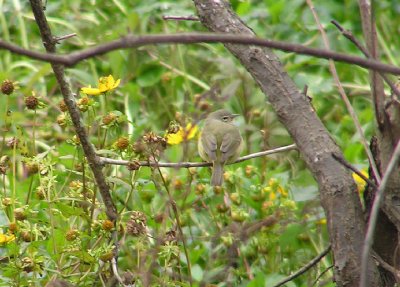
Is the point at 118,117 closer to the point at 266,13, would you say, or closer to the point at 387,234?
the point at 387,234

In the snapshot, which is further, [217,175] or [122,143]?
[217,175]

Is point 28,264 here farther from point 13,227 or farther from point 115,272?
point 115,272

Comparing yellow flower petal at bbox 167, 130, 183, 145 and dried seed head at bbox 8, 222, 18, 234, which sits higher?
yellow flower petal at bbox 167, 130, 183, 145

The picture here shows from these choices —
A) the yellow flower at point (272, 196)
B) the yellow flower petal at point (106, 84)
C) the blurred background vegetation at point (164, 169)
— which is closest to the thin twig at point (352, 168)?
the blurred background vegetation at point (164, 169)

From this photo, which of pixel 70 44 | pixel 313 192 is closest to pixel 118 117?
pixel 313 192

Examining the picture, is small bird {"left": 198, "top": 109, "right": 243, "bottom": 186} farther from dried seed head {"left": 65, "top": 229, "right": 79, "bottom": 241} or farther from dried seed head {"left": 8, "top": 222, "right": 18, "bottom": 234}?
dried seed head {"left": 8, "top": 222, "right": 18, "bottom": 234}

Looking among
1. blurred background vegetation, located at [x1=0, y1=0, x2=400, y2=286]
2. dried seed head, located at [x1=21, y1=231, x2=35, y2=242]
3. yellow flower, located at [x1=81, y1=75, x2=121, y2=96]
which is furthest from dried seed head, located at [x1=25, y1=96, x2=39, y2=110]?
dried seed head, located at [x1=21, y1=231, x2=35, y2=242]

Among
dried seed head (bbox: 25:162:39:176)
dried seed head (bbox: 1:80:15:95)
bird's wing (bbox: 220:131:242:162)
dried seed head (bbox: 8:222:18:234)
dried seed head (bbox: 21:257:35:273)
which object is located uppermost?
bird's wing (bbox: 220:131:242:162)

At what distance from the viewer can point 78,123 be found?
2725 millimetres

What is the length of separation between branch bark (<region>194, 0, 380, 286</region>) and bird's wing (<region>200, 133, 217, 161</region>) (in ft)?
3.74

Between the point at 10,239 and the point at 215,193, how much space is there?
1168 millimetres

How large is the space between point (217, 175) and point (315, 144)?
0.96 meters

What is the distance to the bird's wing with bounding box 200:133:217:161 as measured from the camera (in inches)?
155

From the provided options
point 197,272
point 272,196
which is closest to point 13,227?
point 197,272
